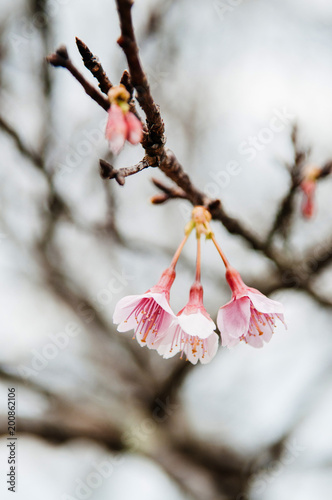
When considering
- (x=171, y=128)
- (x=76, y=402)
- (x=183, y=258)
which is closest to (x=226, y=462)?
(x=76, y=402)

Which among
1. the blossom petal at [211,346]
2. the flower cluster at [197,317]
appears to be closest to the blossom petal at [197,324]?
the flower cluster at [197,317]

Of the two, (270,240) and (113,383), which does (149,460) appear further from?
(270,240)

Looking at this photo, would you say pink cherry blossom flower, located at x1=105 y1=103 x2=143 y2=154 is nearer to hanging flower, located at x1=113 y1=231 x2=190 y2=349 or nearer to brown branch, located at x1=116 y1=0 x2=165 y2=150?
brown branch, located at x1=116 y1=0 x2=165 y2=150

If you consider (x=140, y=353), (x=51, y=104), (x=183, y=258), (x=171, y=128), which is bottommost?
(x=140, y=353)

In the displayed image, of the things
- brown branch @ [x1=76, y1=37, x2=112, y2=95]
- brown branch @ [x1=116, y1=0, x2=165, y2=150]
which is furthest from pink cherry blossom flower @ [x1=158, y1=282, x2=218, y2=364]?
brown branch @ [x1=76, y1=37, x2=112, y2=95]

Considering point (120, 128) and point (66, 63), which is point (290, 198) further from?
point (66, 63)

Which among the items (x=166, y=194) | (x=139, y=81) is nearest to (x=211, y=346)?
(x=166, y=194)

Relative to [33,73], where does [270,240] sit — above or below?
below
